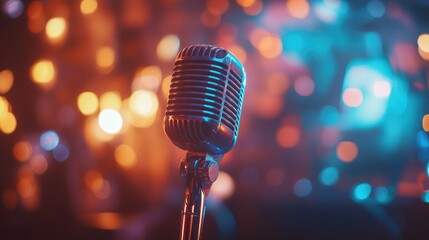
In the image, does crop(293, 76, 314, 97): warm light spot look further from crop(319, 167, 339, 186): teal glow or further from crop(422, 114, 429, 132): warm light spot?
crop(422, 114, 429, 132): warm light spot

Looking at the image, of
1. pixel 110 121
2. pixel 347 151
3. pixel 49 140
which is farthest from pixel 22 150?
pixel 347 151

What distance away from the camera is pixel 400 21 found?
12.1 ft

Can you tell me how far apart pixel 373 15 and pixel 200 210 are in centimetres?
308

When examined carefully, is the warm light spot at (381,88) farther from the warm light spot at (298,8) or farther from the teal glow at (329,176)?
the warm light spot at (298,8)

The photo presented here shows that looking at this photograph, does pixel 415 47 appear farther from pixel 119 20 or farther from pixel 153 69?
pixel 119 20

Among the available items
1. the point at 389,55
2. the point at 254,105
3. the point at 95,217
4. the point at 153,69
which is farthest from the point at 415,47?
the point at 95,217

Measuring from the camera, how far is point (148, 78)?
16.2ft

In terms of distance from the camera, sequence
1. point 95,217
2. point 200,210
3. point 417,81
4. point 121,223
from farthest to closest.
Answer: point 95,217 → point 121,223 → point 417,81 → point 200,210

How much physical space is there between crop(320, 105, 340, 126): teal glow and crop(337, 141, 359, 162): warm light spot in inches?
8.2

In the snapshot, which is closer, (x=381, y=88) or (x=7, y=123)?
(x=381, y=88)

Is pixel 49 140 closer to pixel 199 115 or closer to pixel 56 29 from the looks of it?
pixel 56 29

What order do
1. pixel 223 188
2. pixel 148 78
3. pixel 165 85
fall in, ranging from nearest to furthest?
1. pixel 223 188
2. pixel 165 85
3. pixel 148 78

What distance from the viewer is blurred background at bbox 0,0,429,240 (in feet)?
11.6

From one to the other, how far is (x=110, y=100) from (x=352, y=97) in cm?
Result: 247
